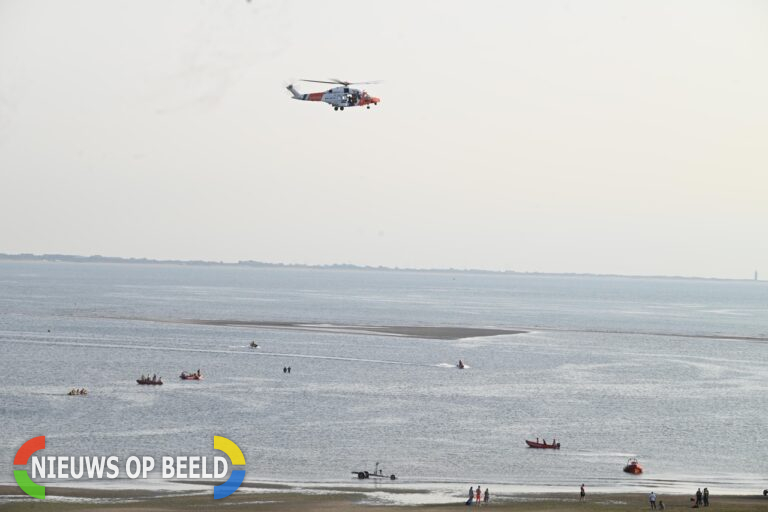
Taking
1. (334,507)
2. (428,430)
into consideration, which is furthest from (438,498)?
(428,430)

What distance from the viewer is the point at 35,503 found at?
212 ft

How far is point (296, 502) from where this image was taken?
2616 inches

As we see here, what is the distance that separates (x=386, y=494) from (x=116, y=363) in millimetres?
72945

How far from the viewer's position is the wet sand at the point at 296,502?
211ft

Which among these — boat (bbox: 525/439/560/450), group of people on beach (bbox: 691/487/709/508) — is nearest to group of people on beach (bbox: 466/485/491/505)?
group of people on beach (bbox: 691/487/709/508)

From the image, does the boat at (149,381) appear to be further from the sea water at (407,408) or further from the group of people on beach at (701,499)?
the group of people on beach at (701,499)

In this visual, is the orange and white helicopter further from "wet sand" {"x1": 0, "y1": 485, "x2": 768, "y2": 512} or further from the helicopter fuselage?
"wet sand" {"x1": 0, "y1": 485, "x2": 768, "y2": 512}

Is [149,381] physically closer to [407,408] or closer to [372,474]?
[407,408]

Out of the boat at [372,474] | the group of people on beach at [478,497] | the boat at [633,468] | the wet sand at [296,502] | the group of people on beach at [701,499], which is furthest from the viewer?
the boat at [633,468]

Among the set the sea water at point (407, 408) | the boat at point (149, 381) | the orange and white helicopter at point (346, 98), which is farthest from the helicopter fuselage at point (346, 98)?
the boat at point (149, 381)

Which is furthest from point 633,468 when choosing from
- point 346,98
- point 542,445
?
point 346,98

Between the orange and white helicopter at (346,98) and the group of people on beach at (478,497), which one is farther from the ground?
the orange and white helicopter at (346,98)

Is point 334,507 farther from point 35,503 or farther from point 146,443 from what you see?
point 146,443

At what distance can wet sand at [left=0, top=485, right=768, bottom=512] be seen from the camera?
64.4 meters
